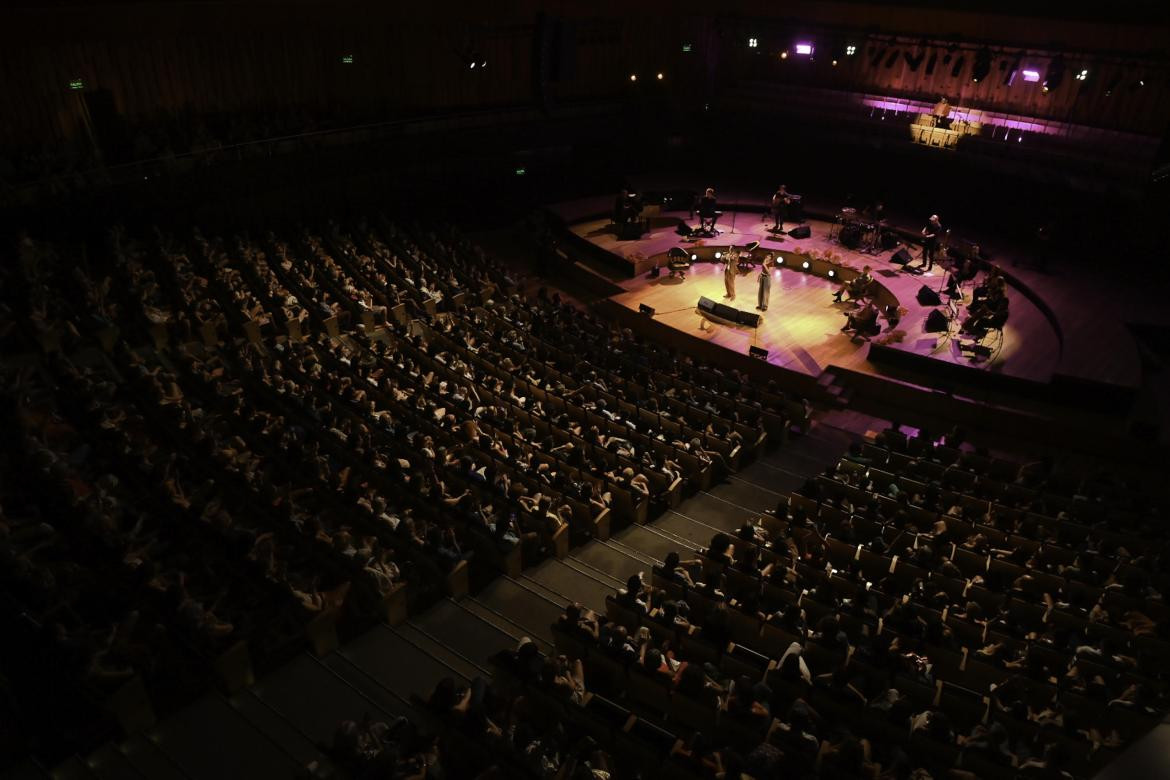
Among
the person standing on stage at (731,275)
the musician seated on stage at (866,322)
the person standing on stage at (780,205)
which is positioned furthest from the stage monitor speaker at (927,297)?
the person standing on stage at (780,205)

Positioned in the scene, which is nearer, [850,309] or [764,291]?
[764,291]

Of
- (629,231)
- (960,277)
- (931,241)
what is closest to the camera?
(960,277)

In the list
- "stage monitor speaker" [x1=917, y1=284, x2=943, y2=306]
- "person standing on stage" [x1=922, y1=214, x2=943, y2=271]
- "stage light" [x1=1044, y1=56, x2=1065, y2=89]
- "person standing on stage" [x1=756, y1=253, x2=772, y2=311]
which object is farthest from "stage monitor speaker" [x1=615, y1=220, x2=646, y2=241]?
"stage light" [x1=1044, y1=56, x2=1065, y2=89]

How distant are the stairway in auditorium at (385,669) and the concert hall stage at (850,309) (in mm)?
3570

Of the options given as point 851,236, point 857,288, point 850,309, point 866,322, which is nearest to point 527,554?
point 866,322

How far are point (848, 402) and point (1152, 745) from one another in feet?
19.8

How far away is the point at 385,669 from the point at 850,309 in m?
9.53

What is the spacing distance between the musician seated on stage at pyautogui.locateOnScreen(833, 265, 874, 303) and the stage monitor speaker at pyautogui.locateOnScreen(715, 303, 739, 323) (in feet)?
6.44

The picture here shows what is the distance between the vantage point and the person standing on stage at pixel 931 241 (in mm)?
13133

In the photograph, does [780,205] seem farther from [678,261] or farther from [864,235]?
[678,261]

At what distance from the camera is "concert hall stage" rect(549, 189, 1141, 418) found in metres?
10.2

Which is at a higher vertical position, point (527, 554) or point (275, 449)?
point (275, 449)

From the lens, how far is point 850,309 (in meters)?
12.9

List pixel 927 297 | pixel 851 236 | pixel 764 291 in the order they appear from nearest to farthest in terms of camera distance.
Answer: pixel 927 297 < pixel 764 291 < pixel 851 236
